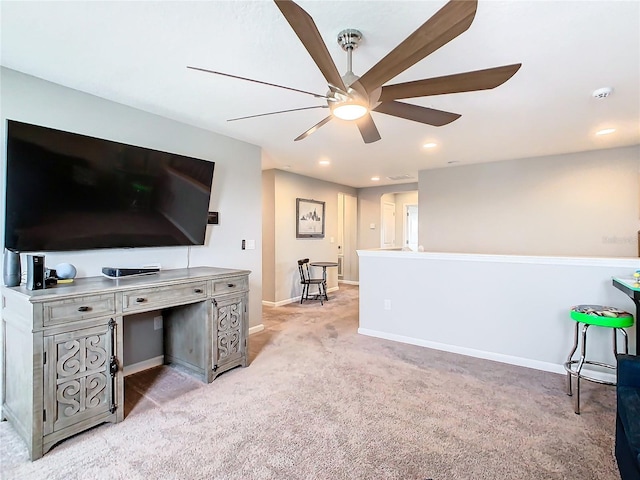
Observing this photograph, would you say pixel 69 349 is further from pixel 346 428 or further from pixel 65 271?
pixel 346 428

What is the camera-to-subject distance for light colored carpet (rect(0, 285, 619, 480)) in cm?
181

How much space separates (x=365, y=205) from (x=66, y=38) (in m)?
6.47

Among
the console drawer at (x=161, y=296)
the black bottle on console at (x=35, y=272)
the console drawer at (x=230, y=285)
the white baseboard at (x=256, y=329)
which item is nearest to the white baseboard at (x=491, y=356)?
the white baseboard at (x=256, y=329)

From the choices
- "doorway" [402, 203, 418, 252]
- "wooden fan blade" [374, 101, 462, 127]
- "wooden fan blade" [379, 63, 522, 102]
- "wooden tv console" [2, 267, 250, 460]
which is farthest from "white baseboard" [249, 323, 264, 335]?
A: "doorway" [402, 203, 418, 252]

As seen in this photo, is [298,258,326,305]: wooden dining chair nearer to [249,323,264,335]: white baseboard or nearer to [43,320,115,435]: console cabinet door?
[249,323,264,335]: white baseboard

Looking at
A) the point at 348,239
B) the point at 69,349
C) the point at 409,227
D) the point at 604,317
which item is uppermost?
the point at 409,227

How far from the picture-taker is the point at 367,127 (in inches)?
87.8

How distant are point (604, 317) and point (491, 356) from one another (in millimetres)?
1215

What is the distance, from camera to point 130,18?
5.62 feet

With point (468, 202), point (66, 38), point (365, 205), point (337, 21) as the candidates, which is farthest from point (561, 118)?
point (365, 205)

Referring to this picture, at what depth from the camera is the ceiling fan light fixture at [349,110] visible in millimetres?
1759

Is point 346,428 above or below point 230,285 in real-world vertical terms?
below

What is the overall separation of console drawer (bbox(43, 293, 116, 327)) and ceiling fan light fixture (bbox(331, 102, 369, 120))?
1847mm

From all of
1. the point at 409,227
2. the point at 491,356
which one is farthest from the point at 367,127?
the point at 409,227
